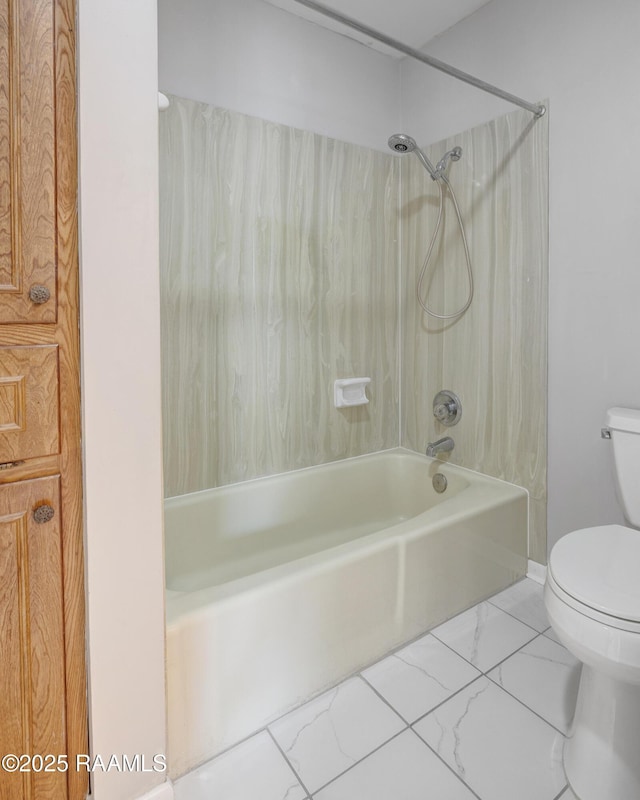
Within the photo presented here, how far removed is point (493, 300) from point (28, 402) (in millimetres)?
1891

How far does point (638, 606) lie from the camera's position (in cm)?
107

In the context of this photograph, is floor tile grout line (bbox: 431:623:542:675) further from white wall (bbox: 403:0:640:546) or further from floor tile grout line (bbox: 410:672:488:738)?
white wall (bbox: 403:0:640:546)

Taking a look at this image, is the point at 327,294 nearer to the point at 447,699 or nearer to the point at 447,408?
the point at 447,408

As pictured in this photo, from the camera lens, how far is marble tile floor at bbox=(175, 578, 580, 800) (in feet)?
3.91

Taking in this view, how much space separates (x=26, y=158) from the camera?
871mm

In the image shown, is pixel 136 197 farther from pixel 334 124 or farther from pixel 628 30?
pixel 628 30

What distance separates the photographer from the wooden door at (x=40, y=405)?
86cm

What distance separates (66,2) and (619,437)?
1884mm

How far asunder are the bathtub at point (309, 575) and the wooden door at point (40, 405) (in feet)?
0.88

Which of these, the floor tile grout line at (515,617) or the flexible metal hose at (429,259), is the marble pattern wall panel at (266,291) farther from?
the floor tile grout line at (515,617)

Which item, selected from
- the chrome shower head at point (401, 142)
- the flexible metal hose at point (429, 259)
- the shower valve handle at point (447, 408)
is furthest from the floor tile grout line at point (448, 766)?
the chrome shower head at point (401, 142)

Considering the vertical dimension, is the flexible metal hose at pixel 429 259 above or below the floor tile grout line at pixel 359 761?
above

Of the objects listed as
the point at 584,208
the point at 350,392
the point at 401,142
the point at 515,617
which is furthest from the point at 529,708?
the point at 401,142

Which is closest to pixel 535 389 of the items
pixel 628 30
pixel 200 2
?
pixel 628 30
